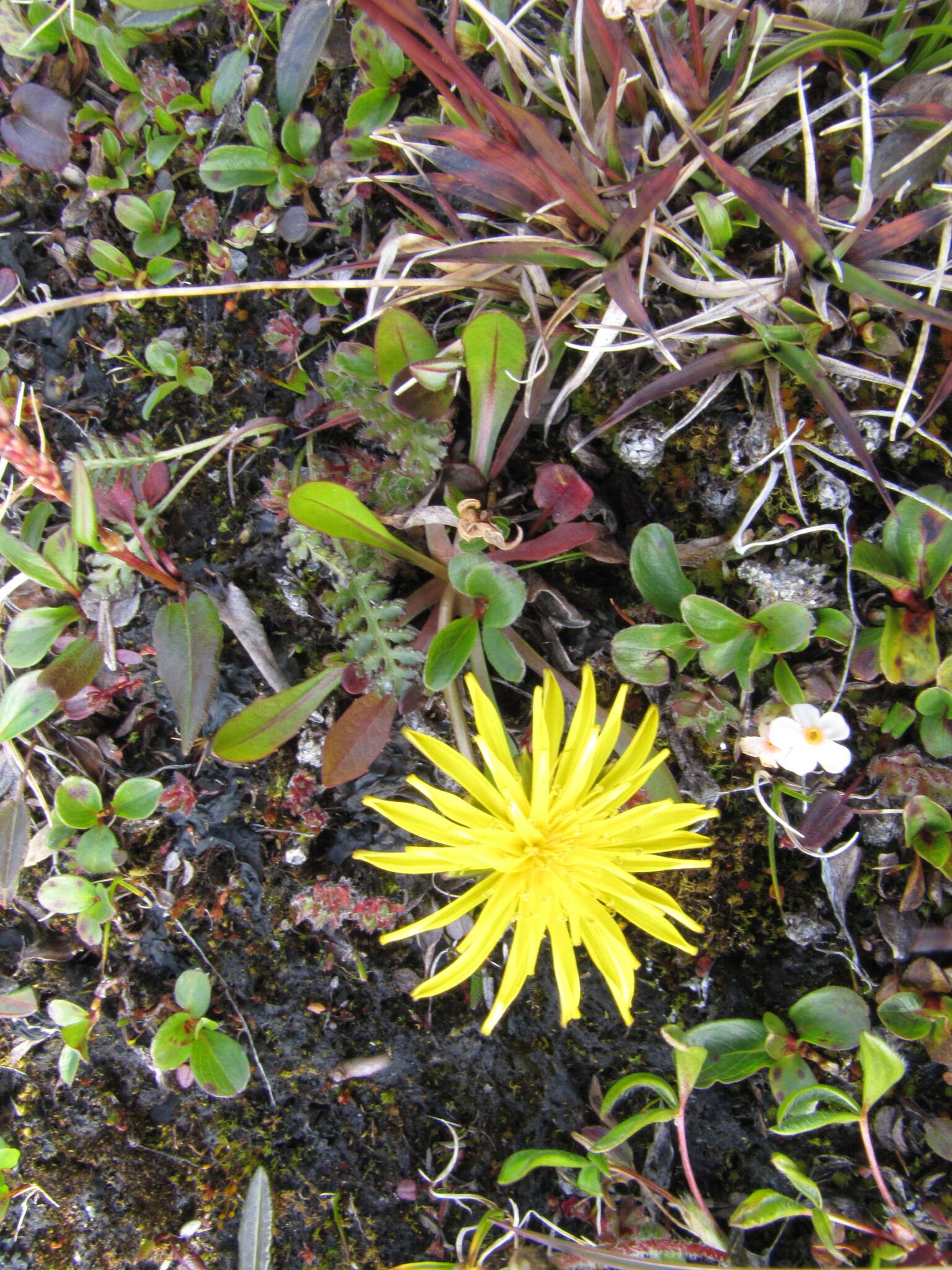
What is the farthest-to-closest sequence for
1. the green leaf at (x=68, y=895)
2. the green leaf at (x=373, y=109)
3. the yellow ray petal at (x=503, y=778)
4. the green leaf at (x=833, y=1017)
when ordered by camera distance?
the green leaf at (x=68, y=895) < the green leaf at (x=373, y=109) < the green leaf at (x=833, y=1017) < the yellow ray petal at (x=503, y=778)

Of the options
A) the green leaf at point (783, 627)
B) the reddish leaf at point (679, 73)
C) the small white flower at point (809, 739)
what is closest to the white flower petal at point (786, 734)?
the small white flower at point (809, 739)

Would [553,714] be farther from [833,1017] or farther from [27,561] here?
[27,561]

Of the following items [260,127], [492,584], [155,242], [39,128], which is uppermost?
[39,128]

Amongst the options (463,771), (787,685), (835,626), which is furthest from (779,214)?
(463,771)

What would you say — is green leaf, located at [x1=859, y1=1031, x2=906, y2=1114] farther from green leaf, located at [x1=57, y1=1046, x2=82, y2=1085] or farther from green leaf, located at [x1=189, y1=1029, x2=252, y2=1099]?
green leaf, located at [x1=57, y1=1046, x2=82, y2=1085]

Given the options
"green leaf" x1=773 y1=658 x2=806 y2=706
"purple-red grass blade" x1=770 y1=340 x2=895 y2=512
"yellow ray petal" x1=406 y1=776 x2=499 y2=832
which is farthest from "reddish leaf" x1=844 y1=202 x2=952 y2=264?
"yellow ray petal" x1=406 y1=776 x2=499 y2=832

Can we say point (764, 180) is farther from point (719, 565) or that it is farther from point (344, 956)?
point (344, 956)

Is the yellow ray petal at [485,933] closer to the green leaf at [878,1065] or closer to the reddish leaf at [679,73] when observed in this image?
the green leaf at [878,1065]
